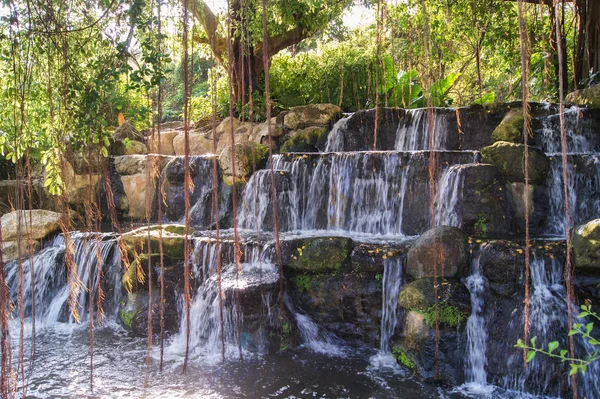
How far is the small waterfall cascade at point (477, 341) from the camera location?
482 centimetres

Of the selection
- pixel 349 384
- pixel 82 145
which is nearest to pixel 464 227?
pixel 349 384

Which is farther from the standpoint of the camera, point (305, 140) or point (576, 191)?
point (305, 140)

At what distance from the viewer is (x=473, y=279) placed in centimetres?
526

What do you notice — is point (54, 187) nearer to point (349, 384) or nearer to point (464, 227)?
point (349, 384)

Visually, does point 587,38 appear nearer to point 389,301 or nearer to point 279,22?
point 279,22

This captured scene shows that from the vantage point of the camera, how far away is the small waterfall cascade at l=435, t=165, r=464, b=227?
21.2 feet

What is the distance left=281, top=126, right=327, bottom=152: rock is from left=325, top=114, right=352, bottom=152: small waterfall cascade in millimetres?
259

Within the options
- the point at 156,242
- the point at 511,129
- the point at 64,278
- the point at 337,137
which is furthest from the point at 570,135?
the point at 64,278

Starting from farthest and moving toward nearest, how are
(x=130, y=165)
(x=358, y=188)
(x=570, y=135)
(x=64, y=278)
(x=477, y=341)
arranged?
1. (x=130, y=165)
2. (x=570, y=135)
3. (x=358, y=188)
4. (x=64, y=278)
5. (x=477, y=341)

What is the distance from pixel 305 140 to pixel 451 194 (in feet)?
12.7

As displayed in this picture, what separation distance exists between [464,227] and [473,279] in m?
1.23

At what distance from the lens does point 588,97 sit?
26.1ft

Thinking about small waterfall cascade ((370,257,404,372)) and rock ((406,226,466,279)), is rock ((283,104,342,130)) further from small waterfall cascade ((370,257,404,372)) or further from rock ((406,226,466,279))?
rock ((406,226,466,279))

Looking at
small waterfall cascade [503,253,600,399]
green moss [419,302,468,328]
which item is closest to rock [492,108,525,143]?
small waterfall cascade [503,253,600,399]
